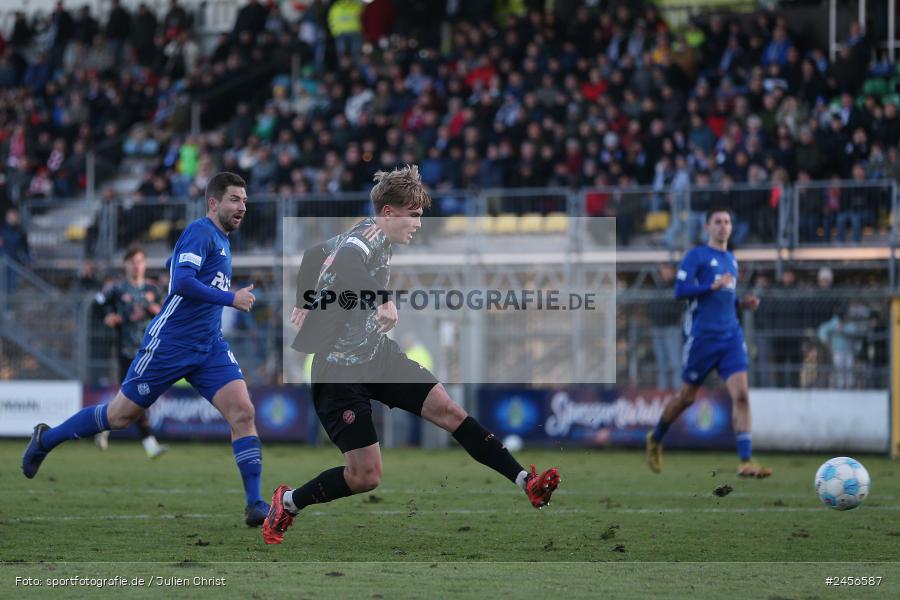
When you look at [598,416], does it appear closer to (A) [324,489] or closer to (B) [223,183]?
(B) [223,183]

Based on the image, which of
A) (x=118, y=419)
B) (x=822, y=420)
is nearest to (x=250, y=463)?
(x=118, y=419)

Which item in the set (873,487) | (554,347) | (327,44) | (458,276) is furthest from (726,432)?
(327,44)

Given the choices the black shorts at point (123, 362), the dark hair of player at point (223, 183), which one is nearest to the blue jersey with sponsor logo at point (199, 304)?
the dark hair of player at point (223, 183)

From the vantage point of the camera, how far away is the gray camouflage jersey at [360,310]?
27.0 feet

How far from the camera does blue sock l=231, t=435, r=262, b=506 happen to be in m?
9.76

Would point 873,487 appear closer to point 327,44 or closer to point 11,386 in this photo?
point 11,386

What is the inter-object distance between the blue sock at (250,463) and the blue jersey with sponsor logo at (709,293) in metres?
5.52

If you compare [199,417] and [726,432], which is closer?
[726,432]

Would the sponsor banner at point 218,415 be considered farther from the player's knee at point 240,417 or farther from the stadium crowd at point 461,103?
the player's knee at point 240,417

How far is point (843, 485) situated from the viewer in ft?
32.3

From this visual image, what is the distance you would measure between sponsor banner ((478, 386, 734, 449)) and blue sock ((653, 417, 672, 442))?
17.5ft

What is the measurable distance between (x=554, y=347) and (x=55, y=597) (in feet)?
47.3

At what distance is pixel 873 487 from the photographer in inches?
520

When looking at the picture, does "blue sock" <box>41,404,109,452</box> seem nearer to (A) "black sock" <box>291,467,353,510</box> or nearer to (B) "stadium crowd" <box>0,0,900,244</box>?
(A) "black sock" <box>291,467,353,510</box>
